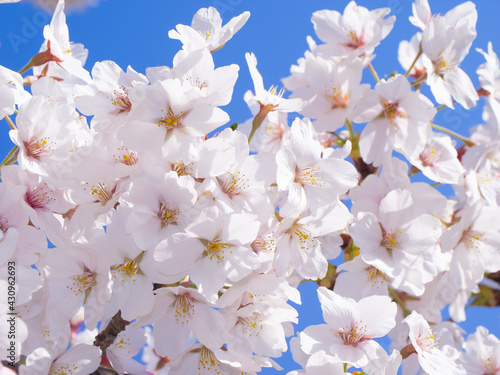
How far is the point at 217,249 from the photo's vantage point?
4.69 ft

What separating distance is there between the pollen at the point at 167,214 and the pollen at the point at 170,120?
0.65 ft

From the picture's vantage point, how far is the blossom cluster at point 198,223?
55.7 inches

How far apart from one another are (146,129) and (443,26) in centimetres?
124

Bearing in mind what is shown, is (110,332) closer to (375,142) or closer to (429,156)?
(375,142)

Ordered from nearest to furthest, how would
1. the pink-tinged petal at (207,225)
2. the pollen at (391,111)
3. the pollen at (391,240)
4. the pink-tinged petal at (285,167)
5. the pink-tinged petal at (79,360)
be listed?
the pink-tinged petal at (207,225) → the pink-tinged petal at (285,167) → the pink-tinged petal at (79,360) → the pollen at (391,240) → the pollen at (391,111)

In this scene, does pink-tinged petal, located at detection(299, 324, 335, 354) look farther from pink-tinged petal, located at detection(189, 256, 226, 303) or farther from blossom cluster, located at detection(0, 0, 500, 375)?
pink-tinged petal, located at detection(189, 256, 226, 303)

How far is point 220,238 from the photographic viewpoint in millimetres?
1405

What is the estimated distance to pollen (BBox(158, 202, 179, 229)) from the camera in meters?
1.41

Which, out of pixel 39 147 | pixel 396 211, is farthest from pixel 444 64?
pixel 39 147

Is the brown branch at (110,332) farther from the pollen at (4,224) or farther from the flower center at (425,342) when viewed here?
the flower center at (425,342)

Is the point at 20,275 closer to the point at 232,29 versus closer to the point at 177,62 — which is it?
the point at 177,62

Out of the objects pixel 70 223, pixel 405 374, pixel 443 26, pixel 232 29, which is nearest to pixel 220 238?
pixel 70 223

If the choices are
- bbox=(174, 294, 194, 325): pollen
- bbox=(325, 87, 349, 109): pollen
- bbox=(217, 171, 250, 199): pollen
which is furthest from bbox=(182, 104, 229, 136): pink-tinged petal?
bbox=(325, 87, 349, 109): pollen

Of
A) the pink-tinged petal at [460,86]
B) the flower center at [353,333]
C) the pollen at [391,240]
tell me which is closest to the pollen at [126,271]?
the flower center at [353,333]
